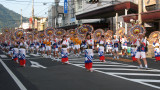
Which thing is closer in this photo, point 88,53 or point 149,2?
point 88,53

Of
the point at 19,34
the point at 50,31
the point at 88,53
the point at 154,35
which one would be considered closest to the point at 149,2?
the point at 154,35

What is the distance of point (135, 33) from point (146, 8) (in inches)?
516

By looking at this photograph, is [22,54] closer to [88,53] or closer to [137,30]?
[88,53]

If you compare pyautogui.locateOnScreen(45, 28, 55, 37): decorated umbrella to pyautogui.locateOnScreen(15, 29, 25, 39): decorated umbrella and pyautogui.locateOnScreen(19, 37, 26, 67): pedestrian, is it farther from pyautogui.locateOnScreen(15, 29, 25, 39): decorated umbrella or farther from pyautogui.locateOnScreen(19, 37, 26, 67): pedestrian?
Result: pyautogui.locateOnScreen(19, 37, 26, 67): pedestrian

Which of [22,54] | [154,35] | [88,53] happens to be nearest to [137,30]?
[88,53]

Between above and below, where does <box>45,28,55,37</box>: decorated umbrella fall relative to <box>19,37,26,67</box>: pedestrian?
above

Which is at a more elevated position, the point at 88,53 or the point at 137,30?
the point at 137,30

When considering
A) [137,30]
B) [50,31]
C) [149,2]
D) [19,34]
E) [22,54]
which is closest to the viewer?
[137,30]

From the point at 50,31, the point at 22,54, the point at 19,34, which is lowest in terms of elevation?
the point at 22,54

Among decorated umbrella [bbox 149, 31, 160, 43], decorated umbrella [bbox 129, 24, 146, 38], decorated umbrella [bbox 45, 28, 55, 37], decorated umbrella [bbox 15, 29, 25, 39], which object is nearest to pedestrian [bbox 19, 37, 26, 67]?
decorated umbrella [bbox 15, 29, 25, 39]

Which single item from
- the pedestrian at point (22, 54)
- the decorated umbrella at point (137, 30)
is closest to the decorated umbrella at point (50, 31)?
the pedestrian at point (22, 54)

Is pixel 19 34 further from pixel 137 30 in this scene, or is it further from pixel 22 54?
pixel 137 30

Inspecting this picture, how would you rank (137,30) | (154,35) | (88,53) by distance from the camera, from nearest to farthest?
(88,53) < (137,30) < (154,35)

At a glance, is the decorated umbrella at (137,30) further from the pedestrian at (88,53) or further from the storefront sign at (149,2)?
the storefront sign at (149,2)
